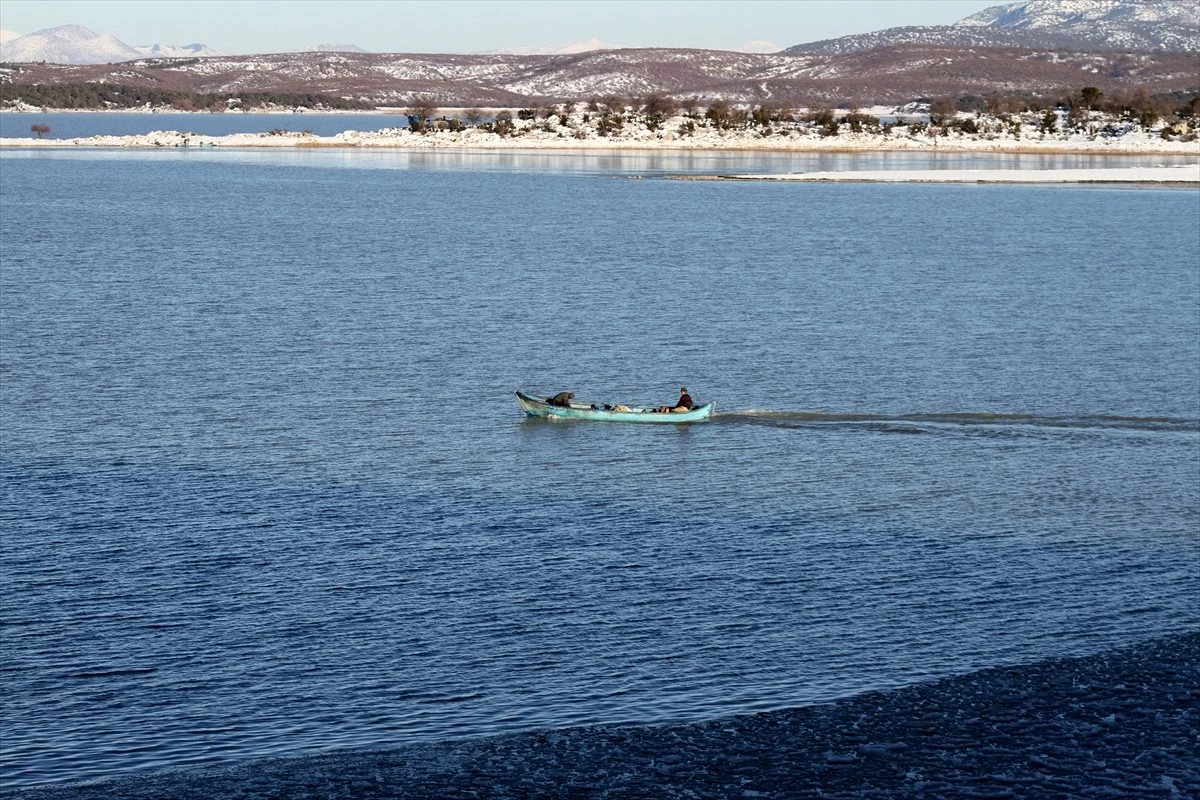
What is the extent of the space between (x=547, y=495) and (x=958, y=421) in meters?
16.1

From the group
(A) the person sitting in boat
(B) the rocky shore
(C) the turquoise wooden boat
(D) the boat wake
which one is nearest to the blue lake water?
(D) the boat wake

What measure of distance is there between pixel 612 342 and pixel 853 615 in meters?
35.7

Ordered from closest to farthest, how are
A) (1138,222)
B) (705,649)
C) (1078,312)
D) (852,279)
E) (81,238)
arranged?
1. (705,649)
2. (1078,312)
3. (852,279)
4. (81,238)
5. (1138,222)

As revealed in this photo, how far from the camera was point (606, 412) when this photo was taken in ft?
180

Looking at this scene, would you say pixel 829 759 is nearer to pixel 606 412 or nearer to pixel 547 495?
pixel 547 495

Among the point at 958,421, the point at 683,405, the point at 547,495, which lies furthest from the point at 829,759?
the point at 958,421

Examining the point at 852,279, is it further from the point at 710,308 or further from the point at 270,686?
the point at 270,686

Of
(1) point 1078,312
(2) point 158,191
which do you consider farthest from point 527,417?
(2) point 158,191

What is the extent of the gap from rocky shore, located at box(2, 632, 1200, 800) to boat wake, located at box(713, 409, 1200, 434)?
22231 millimetres

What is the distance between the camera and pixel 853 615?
36.4 meters

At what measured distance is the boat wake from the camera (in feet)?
177

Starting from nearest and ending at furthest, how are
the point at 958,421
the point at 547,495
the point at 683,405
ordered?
the point at 547,495 < the point at 683,405 < the point at 958,421

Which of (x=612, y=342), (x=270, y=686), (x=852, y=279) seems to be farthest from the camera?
(x=852, y=279)

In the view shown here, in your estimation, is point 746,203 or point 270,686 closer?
point 270,686
